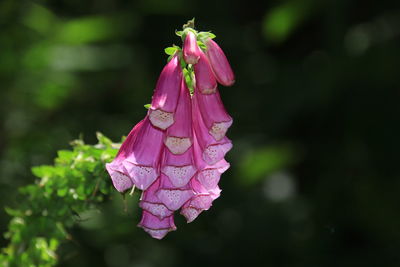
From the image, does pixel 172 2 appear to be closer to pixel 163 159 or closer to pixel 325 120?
pixel 325 120

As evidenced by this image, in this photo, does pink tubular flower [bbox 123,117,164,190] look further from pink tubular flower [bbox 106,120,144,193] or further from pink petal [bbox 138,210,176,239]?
pink petal [bbox 138,210,176,239]

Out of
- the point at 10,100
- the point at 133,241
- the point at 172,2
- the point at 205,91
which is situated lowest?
the point at 133,241

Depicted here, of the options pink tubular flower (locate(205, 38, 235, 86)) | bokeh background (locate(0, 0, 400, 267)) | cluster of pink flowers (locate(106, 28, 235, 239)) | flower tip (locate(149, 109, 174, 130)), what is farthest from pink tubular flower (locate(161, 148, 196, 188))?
bokeh background (locate(0, 0, 400, 267))

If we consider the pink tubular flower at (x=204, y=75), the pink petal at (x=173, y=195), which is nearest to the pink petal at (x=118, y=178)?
the pink petal at (x=173, y=195)

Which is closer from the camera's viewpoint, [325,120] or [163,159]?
[163,159]

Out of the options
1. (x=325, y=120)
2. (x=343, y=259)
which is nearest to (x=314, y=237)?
(x=343, y=259)

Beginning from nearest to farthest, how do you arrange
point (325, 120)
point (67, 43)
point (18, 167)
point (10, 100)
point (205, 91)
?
point (205, 91), point (18, 167), point (10, 100), point (67, 43), point (325, 120)

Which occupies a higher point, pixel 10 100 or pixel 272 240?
pixel 10 100

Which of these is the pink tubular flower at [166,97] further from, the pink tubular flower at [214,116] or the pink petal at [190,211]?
the pink petal at [190,211]
